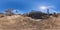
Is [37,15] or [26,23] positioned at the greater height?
[37,15]

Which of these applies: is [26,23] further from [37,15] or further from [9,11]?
[9,11]

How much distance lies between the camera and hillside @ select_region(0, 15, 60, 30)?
5098 millimetres

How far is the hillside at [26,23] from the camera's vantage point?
5098 mm

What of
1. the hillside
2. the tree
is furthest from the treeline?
the hillside

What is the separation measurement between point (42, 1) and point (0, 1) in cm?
158

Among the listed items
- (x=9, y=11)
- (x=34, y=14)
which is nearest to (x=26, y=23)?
(x=34, y=14)

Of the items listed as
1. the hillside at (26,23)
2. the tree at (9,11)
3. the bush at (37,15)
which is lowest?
the hillside at (26,23)

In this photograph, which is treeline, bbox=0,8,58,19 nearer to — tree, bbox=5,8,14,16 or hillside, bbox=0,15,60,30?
tree, bbox=5,8,14,16

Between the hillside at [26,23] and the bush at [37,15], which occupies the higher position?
the bush at [37,15]

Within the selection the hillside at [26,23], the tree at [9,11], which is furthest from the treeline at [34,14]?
the hillside at [26,23]

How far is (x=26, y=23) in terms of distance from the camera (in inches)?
203

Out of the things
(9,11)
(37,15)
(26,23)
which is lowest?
(26,23)

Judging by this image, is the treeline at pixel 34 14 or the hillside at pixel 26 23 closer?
the treeline at pixel 34 14

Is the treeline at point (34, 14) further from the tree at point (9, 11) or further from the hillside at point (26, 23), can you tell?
the hillside at point (26, 23)
